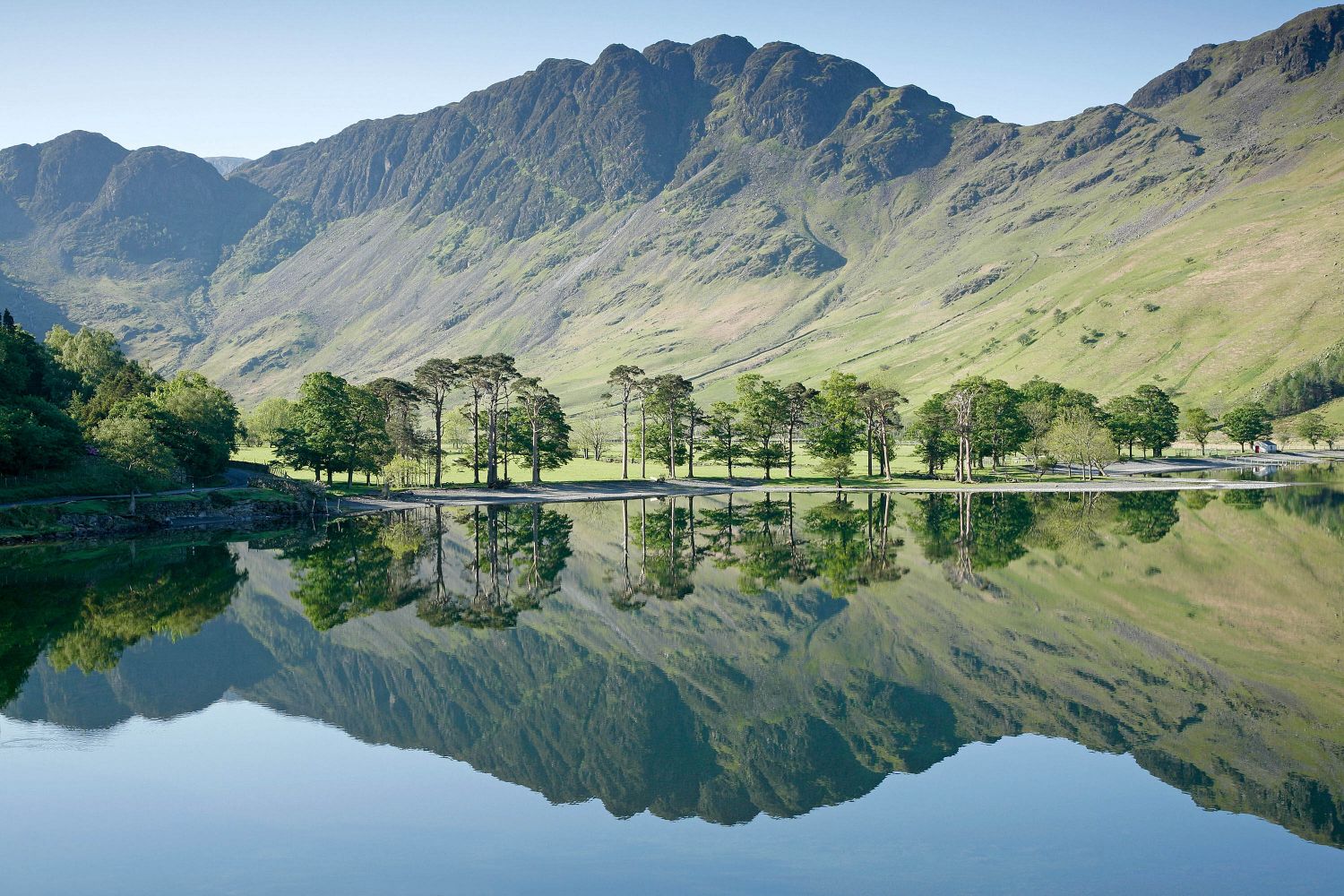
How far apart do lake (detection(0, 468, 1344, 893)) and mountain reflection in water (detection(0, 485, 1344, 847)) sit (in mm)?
156

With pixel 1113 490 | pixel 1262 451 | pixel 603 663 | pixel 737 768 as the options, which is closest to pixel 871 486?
pixel 1113 490

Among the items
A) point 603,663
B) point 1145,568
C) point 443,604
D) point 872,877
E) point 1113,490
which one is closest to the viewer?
point 872,877

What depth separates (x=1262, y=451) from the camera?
196m

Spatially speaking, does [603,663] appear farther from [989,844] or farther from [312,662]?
[989,844]

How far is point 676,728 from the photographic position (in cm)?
2492

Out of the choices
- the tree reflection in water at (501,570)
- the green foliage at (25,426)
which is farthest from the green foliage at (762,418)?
the green foliage at (25,426)

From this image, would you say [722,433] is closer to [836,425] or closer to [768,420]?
[768,420]

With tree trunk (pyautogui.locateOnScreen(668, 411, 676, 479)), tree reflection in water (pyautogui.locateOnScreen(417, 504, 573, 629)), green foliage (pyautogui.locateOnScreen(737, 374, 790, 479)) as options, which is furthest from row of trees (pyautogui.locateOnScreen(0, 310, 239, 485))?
green foliage (pyautogui.locateOnScreen(737, 374, 790, 479))

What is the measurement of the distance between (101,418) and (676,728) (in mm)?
92266

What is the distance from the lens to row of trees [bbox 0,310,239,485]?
74.4m

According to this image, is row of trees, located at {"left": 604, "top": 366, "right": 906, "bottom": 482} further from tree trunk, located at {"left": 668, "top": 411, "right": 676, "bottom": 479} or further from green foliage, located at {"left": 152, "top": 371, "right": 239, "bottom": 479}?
green foliage, located at {"left": 152, "top": 371, "right": 239, "bottom": 479}

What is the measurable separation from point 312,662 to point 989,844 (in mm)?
23812

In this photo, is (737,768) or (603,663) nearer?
(737,768)

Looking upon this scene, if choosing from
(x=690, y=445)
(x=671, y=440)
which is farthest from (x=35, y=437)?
(x=690, y=445)
